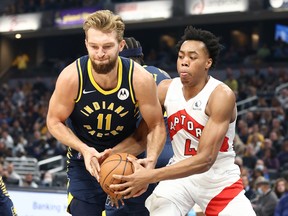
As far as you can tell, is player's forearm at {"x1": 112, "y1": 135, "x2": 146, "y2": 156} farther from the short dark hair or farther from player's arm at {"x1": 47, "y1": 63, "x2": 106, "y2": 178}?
the short dark hair

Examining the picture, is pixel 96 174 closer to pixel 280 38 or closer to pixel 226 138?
pixel 226 138

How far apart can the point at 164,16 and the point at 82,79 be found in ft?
58.5

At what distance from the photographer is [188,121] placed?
4.93 m

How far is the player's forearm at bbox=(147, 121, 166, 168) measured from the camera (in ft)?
15.6

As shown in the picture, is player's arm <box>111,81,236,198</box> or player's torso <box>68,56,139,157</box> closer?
player's arm <box>111,81,236,198</box>

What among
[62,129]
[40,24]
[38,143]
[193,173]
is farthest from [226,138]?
[40,24]

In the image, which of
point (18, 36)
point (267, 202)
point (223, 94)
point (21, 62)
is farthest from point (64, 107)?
point (18, 36)

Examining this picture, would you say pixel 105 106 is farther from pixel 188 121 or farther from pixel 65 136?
pixel 188 121

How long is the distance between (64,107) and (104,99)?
291 mm

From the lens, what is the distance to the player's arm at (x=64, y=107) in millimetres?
4711

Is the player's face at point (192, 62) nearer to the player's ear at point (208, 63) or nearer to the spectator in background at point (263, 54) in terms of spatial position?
the player's ear at point (208, 63)

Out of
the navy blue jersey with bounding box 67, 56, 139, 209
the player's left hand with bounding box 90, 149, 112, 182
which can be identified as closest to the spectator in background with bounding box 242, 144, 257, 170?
the navy blue jersey with bounding box 67, 56, 139, 209

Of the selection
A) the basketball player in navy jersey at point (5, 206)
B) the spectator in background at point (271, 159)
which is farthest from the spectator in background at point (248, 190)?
the basketball player in navy jersey at point (5, 206)

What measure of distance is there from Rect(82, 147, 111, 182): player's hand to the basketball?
0.14 ft
